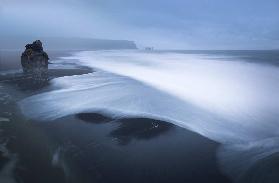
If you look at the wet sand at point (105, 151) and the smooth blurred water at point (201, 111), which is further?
the smooth blurred water at point (201, 111)

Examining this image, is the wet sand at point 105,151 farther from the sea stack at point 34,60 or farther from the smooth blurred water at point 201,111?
the sea stack at point 34,60

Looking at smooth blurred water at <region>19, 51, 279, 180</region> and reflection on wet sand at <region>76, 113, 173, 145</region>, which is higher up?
reflection on wet sand at <region>76, 113, 173, 145</region>

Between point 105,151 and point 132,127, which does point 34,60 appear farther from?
point 105,151

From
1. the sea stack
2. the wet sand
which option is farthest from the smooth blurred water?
the sea stack

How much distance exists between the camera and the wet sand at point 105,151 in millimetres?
11078

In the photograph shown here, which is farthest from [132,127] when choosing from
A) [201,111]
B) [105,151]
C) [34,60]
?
[34,60]

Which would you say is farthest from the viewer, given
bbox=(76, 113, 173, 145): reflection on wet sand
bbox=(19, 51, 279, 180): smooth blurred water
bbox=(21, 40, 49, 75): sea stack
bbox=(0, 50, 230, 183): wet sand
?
bbox=(21, 40, 49, 75): sea stack

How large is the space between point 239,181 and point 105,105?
12.8m

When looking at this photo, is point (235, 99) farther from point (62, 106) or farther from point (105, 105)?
point (62, 106)

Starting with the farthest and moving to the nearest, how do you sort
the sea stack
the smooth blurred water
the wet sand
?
1. the sea stack
2. the smooth blurred water
3. the wet sand

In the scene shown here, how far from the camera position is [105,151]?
43.7ft

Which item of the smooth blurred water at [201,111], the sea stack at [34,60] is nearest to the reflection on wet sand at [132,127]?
the smooth blurred water at [201,111]

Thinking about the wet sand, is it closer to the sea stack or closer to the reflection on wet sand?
the reflection on wet sand

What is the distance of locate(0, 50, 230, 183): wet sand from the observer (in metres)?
11.1
